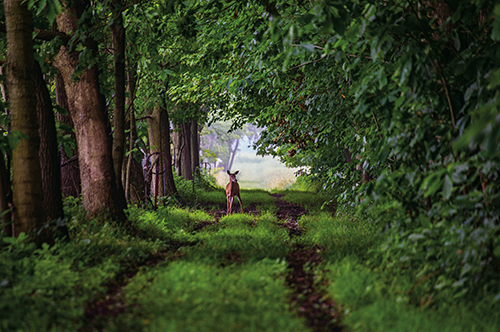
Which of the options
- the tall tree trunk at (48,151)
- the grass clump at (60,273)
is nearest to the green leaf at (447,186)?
the grass clump at (60,273)

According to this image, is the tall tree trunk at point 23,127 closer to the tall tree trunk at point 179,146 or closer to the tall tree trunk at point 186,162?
the tall tree trunk at point 179,146

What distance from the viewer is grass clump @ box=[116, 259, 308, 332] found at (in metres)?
2.85

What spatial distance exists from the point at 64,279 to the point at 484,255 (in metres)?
3.81

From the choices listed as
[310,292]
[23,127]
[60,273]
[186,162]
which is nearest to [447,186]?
[310,292]

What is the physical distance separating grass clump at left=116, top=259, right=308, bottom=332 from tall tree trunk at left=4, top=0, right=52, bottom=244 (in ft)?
4.83

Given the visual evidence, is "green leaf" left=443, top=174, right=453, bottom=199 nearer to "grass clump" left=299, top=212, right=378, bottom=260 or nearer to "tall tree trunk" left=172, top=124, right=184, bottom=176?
"grass clump" left=299, top=212, right=378, bottom=260

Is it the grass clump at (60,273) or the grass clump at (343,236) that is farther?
the grass clump at (343,236)

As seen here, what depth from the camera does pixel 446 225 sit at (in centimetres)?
294

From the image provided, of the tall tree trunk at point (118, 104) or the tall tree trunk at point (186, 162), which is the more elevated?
the tall tree trunk at point (118, 104)

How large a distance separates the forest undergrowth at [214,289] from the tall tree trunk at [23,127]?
0.98 feet

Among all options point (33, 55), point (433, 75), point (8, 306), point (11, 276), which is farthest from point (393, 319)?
point (33, 55)

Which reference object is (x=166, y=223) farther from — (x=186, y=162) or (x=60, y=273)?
(x=186, y=162)

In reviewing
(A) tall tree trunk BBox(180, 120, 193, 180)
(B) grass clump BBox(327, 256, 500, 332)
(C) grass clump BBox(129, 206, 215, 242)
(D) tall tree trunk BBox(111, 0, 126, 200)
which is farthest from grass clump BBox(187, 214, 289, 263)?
(A) tall tree trunk BBox(180, 120, 193, 180)

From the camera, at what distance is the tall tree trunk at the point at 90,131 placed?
18.8 ft
